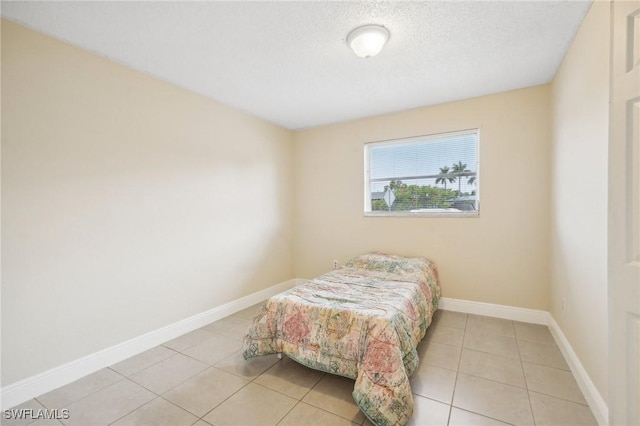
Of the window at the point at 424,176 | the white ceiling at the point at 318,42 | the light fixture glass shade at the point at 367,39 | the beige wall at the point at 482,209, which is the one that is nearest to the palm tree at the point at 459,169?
the window at the point at 424,176

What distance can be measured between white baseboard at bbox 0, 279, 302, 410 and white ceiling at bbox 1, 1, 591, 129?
2421mm

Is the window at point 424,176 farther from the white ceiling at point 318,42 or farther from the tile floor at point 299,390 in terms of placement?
the tile floor at point 299,390

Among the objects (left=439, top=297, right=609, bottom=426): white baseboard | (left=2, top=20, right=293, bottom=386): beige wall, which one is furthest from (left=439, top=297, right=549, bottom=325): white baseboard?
(left=2, top=20, right=293, bottom=386): beige wall

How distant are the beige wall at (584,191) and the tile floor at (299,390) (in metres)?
0.32

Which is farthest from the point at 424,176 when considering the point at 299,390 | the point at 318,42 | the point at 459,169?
the point at 299,390

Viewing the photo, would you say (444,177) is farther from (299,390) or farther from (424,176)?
(299,390)

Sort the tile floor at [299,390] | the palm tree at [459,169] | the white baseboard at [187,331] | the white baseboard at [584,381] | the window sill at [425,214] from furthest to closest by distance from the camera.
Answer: the palm tree at [459,169] < the window sill at [425,214] < the white baseboard at [187,331] < the tile floor at [299,390] < the white baseboard at [584,381]

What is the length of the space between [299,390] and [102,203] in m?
2.14

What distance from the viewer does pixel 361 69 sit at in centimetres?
254

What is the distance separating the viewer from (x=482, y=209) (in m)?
3.17

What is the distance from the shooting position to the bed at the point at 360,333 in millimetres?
1596

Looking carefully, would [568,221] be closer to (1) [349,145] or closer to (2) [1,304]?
(1) [349,145]

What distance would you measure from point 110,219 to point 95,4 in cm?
152

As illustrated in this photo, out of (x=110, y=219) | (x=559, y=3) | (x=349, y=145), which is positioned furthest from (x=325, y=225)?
(x=559, y=3)
